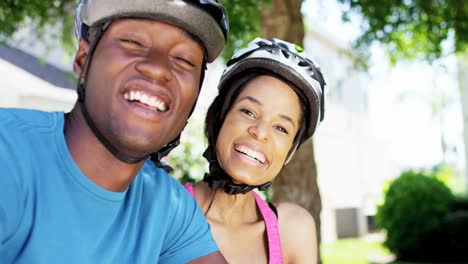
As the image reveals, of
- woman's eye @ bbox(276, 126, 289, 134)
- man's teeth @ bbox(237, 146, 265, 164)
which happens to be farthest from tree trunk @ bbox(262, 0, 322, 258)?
man's teeth @ bbox(237, 146, 265, 164)

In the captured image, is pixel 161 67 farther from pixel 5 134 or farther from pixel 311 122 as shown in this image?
pixel 311 122

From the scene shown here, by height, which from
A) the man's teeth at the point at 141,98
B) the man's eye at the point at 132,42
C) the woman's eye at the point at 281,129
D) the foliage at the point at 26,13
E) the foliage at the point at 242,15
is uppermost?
the foliage at the point at 26,13

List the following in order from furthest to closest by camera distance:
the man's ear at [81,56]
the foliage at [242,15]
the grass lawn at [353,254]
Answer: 1. the grass lawn at [353,254]
2. the foliage at [242,15]
3. the man's ear at [81,56]

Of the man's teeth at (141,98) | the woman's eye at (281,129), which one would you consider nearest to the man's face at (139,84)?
the man's teeth at (141,98)

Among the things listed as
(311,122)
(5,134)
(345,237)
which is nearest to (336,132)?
(345,237)

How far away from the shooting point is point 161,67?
1797 mm

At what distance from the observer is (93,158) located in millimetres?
1802

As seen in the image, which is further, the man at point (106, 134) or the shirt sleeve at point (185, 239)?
the shirt sleeve at point (185, 239)

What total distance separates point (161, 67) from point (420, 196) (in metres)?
13.7

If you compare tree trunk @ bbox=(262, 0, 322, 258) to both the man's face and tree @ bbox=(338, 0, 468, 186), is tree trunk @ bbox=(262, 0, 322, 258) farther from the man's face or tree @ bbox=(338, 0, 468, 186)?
the man's face

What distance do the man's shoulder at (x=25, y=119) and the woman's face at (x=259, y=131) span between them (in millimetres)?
1148

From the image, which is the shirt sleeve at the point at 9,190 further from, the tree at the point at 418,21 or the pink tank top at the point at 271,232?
the tree at the point at 418,21

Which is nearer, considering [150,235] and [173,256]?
[150,235]

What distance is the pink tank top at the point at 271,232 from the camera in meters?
2.76
